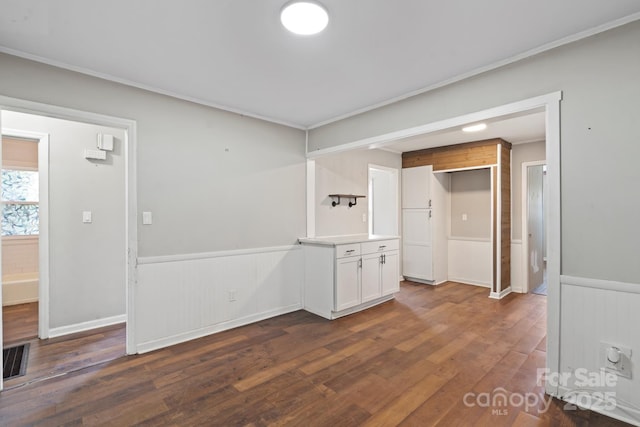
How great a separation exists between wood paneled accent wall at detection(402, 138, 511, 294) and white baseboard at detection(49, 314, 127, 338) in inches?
199

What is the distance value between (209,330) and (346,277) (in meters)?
1.64

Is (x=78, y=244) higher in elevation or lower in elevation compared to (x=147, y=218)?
Result: lower

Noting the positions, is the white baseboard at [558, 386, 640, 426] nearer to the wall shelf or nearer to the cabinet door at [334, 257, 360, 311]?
the cabinet door at [334, 257, 360, 311]

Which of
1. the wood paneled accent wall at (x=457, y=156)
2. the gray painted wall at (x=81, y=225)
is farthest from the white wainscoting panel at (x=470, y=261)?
the gray painted wall at (x=81, y=225)

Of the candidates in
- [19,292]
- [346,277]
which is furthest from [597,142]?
[19,292]

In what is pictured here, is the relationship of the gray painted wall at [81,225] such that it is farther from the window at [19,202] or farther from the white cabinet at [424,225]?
the white cabinet at [424,225]

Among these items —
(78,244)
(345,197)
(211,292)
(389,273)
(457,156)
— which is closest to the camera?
(211,292)

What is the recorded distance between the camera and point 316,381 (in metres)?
2.32

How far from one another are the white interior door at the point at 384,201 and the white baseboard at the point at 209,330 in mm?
2453

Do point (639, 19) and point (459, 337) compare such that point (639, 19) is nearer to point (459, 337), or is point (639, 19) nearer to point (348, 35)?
point (348, 35)

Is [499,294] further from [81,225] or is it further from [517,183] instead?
[81,225]

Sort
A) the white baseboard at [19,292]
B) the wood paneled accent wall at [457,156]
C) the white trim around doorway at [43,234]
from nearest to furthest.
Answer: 1. the white trim around doorway at [43,234]
2. the white baseboard at [19,292]
3. the wood paneled accent wall at [457,156]

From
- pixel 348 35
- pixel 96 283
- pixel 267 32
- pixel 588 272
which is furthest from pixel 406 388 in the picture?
pixel 96 283

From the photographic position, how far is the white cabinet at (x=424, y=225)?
17.5 ft
